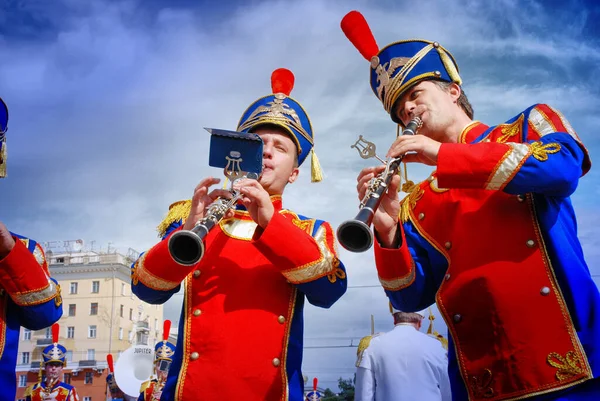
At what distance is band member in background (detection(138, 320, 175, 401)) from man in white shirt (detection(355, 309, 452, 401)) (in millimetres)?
5172

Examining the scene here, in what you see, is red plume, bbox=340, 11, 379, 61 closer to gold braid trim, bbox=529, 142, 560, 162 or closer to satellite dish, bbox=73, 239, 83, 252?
gold braid trim, bbox=529, 142, 560, 162

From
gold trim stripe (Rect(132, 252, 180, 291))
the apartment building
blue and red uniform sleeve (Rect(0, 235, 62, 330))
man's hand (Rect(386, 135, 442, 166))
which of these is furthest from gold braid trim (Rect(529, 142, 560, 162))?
A: the apartment building

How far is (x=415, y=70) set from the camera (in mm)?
3652

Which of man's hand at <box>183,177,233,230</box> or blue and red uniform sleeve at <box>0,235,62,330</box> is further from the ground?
man's hand at <box>183,177,233,230</box>

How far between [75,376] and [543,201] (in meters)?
47.5

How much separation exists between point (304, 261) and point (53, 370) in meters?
11.4

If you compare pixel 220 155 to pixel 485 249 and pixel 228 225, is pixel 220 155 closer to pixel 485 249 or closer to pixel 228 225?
pixel 228 225

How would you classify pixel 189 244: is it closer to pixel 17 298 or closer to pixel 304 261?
pixel 304 261

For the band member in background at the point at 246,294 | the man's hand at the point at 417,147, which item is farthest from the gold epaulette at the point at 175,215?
the man's hand at the point at 417,147

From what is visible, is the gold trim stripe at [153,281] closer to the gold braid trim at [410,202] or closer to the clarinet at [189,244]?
the clarinet at [189,244]

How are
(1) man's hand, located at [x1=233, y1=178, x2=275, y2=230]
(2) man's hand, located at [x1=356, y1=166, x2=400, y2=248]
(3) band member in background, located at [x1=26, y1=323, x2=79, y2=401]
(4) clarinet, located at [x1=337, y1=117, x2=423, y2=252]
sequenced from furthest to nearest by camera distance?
(3) band member in background, located at [x1=26, y1=323, x2=79, y2=401], (1) man's hand, located at [x1=233, y1=178, x2=275, y2=230], (2) man's hand, located at [x1=356, y1=166, x2=400, y2=248], (4) clarinet, located at [x1=337, y1=117, x2=423, y2=252]

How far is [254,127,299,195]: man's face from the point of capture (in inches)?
155

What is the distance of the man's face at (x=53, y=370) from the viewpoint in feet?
42.8

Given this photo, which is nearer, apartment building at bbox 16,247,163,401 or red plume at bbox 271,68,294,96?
red plume at bbox 271,68,294,96
